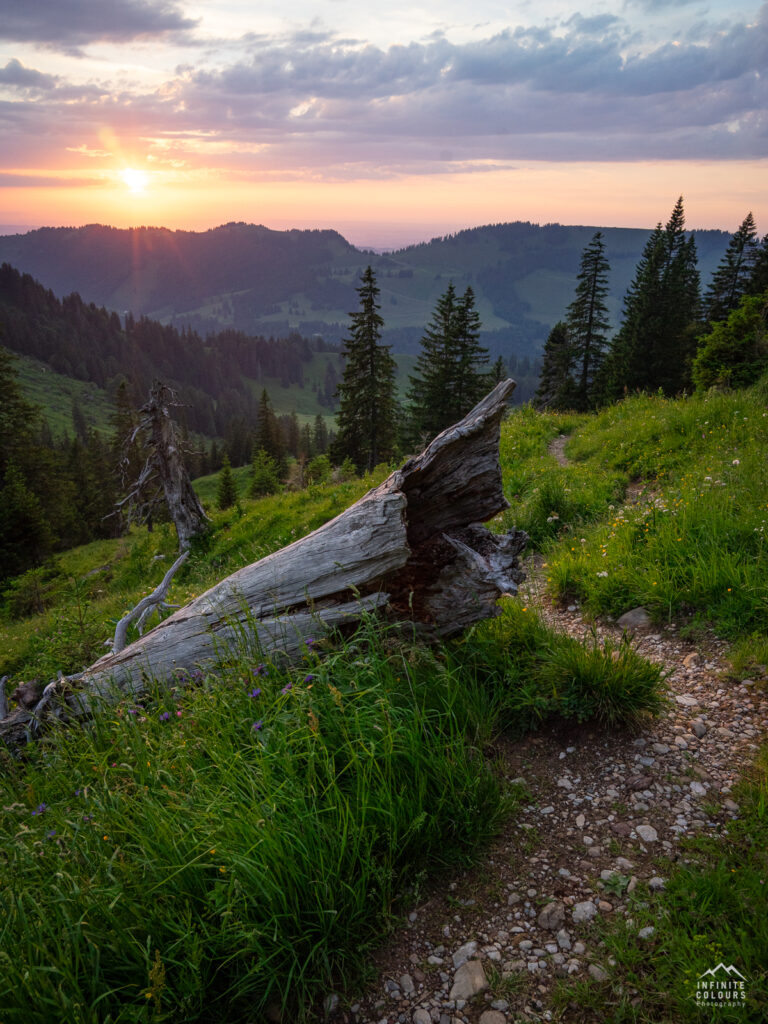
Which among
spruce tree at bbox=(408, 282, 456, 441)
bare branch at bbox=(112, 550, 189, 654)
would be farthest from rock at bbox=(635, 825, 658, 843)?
spruce tree at bbox=(408, 282, 456, 441)

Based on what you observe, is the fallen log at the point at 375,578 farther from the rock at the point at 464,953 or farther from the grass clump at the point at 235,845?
the rock at the point at 464,953

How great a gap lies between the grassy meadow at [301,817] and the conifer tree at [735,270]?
58.8 m

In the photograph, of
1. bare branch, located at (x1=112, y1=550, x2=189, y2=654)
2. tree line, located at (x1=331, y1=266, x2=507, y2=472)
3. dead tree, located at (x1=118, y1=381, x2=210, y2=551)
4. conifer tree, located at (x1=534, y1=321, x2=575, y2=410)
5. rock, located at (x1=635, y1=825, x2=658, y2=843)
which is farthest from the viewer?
conifer tree, located at (x1=534, y1=321, x2=575, y2=410)

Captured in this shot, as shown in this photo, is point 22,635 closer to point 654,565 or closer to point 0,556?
point 654,565

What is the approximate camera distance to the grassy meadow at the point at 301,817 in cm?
258

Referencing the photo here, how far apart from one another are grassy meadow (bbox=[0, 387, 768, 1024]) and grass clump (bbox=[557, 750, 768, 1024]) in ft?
0.04

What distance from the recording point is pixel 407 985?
276 cm

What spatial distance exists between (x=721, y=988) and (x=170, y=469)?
1823 centimetres

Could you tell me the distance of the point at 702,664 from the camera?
16.2 ft

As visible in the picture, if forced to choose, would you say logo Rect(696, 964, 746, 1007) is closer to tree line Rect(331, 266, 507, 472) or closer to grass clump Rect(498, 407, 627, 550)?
grass clump Rect(498, 407, 627, 550)

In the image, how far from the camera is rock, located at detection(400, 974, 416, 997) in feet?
8.97

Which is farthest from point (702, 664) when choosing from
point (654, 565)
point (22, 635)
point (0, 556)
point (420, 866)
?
point (0, 556)

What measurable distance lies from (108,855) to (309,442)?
135009 mm

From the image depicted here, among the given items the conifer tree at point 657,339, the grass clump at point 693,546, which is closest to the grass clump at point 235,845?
the grass clump at point 693,546
